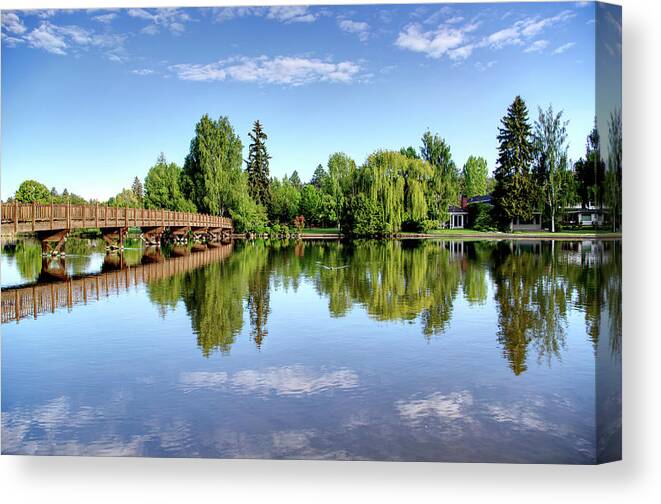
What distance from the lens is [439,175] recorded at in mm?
37125

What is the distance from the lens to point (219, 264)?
1794 centimetres

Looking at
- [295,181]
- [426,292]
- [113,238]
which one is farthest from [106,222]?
[295,181]

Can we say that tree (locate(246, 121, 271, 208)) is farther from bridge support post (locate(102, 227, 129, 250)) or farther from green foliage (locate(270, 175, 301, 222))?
bridge support post (locate(102, 227, 129, 250))

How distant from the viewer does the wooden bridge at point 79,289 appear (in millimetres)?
9954

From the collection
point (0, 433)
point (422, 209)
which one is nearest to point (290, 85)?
point (0, 433)

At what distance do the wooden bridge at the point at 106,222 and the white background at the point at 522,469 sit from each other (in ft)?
35.1

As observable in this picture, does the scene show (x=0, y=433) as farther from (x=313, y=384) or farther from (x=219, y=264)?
(x=219, y=264)

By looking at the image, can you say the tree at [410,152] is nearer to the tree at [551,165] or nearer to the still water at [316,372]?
the tree at [551,165]

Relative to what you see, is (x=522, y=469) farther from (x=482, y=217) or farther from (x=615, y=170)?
(x=482, y=217)

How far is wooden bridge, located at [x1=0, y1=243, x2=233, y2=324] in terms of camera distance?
9954 mm

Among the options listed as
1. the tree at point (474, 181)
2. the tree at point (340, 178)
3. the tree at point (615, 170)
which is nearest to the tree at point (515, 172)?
the tree at point (474, 181)

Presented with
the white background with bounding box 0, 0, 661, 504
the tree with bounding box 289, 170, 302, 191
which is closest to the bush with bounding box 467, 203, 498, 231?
the tree with bounding box 289, 170, 302, 191

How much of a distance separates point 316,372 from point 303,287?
6.56 m

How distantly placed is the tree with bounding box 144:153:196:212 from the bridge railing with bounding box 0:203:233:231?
119 centimetres
